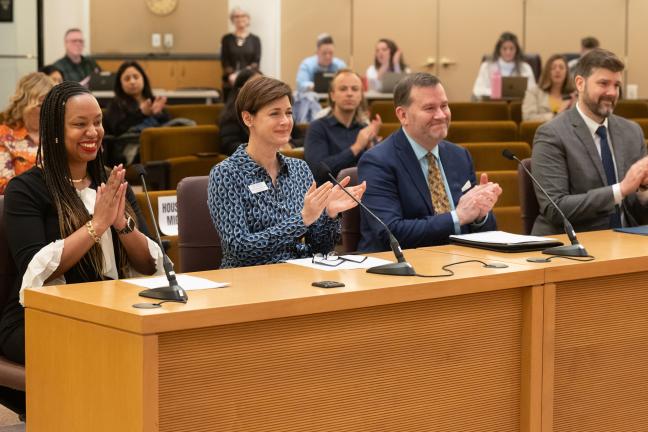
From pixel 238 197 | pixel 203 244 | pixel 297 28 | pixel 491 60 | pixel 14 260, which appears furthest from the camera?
pixel 297 28

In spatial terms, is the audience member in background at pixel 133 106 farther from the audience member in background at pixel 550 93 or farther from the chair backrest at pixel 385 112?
the audience member in background at pixel 550 93

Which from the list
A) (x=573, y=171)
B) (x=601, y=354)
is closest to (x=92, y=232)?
(x=601, y=354)

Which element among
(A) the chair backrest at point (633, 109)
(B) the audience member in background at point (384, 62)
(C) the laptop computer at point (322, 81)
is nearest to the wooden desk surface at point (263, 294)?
(A) the chair backrest at point (633, 109)

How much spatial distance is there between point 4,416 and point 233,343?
196 centimetres

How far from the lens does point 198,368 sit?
7.63ft

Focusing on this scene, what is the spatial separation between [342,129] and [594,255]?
10.2 ft

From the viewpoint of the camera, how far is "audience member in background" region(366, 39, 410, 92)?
1160 cm

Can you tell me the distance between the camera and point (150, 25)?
1442cm

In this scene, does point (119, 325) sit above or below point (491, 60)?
below

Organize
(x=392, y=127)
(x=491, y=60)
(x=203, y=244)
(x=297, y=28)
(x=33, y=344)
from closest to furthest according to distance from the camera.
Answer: (x=33, y=344)
(x=203, y=244)
(x=392, y=127)
(x=491, y=60)
(x=297, y=28)

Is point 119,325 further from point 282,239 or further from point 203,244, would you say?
point 203,244

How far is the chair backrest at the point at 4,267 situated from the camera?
318cm

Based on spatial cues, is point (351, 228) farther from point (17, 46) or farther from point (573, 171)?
point (17, 46)

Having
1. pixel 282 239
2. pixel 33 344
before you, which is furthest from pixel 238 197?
pixel 33 344
